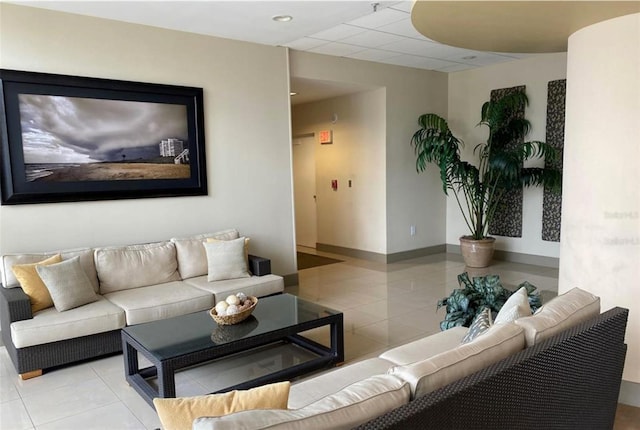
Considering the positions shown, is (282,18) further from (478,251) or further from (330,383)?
(478,251)

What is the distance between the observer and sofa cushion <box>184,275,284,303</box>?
13.3 ft

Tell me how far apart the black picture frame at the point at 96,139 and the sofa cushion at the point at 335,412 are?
11.7 feet

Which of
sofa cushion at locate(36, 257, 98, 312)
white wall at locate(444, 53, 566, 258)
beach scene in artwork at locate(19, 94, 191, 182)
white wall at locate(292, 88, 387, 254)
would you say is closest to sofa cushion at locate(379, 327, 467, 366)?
sofa cushion at locate(36, 257, 98, 312)

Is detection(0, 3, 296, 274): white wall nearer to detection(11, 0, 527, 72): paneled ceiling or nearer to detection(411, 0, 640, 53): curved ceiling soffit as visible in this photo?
detection(11, 0, 527, 72): paneled ceiling

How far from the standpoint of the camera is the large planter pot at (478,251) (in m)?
6.39

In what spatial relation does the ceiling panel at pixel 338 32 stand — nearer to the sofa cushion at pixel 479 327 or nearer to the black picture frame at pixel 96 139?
the black picture frame at pixel 96 139

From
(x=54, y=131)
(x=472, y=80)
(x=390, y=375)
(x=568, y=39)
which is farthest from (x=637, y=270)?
(x=472, y=80)

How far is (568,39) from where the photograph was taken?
3.00m

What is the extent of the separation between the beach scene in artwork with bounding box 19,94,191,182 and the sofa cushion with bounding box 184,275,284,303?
1193mm

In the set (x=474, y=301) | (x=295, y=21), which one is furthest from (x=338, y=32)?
(x=474, y=301)

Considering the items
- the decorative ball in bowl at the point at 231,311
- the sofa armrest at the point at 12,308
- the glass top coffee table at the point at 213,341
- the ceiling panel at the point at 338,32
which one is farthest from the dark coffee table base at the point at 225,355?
the ceiling panel at the point at 338,32

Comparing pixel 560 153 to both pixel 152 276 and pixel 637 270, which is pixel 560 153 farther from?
pixel 152 276

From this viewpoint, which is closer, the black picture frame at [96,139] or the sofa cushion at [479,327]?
the sofa cushion at [479,327]

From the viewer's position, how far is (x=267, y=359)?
355 cm
